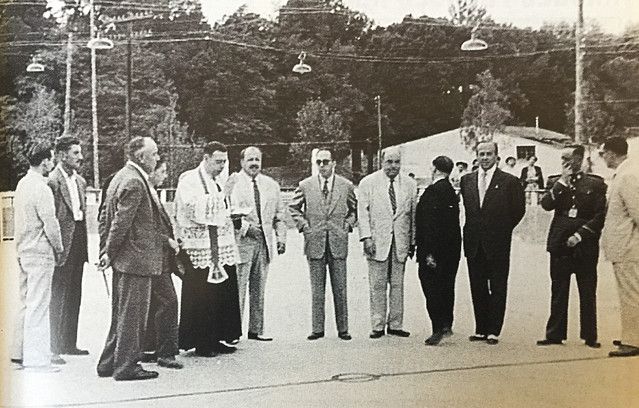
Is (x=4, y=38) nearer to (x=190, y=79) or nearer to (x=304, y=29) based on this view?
(x=190, y=79)

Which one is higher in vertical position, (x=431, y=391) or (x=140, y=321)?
(x=140, y=321)

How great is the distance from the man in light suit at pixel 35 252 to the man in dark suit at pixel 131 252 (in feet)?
0.70

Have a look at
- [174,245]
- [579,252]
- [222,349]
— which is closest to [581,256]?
[579,252]

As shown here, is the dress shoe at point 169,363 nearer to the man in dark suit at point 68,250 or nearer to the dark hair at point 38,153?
the man in dark suit at point 68,250

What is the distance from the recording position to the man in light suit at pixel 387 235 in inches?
122

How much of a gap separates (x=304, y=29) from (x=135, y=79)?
2.29 feet

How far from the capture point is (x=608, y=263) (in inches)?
123

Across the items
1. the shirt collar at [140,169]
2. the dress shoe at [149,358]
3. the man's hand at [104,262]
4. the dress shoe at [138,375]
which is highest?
the shirt collar at [140,169]

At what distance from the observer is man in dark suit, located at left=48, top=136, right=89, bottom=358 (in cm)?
303

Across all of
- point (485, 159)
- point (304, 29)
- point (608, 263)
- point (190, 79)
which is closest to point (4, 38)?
point (190, 79)

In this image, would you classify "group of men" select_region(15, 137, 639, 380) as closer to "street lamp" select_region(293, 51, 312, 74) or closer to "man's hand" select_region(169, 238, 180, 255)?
"man's hand" select_region(169, 238, 180, 255)

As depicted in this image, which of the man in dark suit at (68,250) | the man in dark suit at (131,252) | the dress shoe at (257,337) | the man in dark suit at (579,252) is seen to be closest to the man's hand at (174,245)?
the man in dark suit at (131,252)

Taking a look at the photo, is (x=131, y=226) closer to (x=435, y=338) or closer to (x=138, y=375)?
(x=138, y=375)

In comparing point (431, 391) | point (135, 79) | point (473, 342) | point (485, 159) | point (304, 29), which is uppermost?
point (304, 29)
